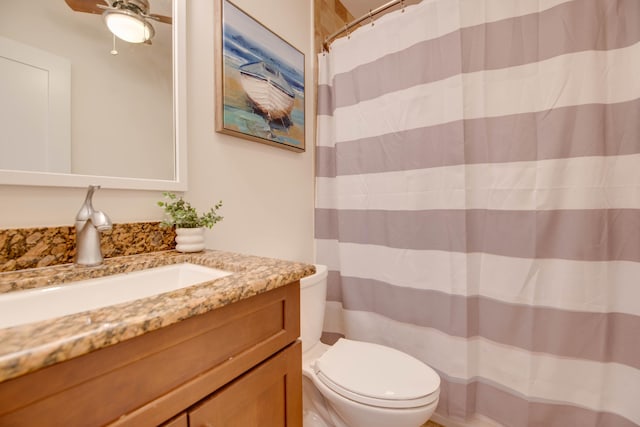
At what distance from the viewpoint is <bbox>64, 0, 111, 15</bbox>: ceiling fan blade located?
2.46ft

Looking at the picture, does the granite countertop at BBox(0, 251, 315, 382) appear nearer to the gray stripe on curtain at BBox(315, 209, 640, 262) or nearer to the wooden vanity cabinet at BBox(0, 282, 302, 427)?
the wooden vanity cabinet at BBox(0, 282, 302, 427)

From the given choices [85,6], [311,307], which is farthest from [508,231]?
[85,6]

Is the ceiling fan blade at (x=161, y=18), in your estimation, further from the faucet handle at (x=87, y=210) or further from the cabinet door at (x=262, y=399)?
the cabinet door at (x=262, y=399)

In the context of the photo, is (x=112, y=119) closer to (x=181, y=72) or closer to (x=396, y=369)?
(x=181, y=72)

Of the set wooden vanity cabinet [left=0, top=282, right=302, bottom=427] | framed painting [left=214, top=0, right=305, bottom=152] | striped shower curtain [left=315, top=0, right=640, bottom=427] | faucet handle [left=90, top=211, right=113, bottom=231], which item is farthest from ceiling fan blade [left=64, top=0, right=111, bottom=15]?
striped shower curtain [left=315, top=0, right=640, bottom=427]

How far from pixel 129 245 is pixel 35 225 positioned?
0.21 meters

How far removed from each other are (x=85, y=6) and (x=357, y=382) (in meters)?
1.45

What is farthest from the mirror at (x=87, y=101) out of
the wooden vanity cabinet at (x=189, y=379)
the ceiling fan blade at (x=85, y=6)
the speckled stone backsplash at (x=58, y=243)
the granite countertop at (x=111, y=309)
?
the wooden vanity cabinet at (x=189, y=379)

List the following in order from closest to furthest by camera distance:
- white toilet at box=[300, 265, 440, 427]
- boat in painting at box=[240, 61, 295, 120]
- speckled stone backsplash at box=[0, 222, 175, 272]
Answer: speckled stone backsplash at box=[0, 222, 175, 272]
white toilet at box=[300, 265, 440, 427]
boat in painting at box=[240, 61, 295, 120]

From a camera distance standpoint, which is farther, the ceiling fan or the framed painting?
the framed painting

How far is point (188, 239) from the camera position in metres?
0.87

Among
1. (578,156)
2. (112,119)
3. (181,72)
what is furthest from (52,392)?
(578,156)

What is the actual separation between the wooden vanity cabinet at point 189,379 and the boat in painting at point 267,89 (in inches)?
35.9

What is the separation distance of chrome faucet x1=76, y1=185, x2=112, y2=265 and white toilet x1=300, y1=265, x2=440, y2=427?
2.22ft
